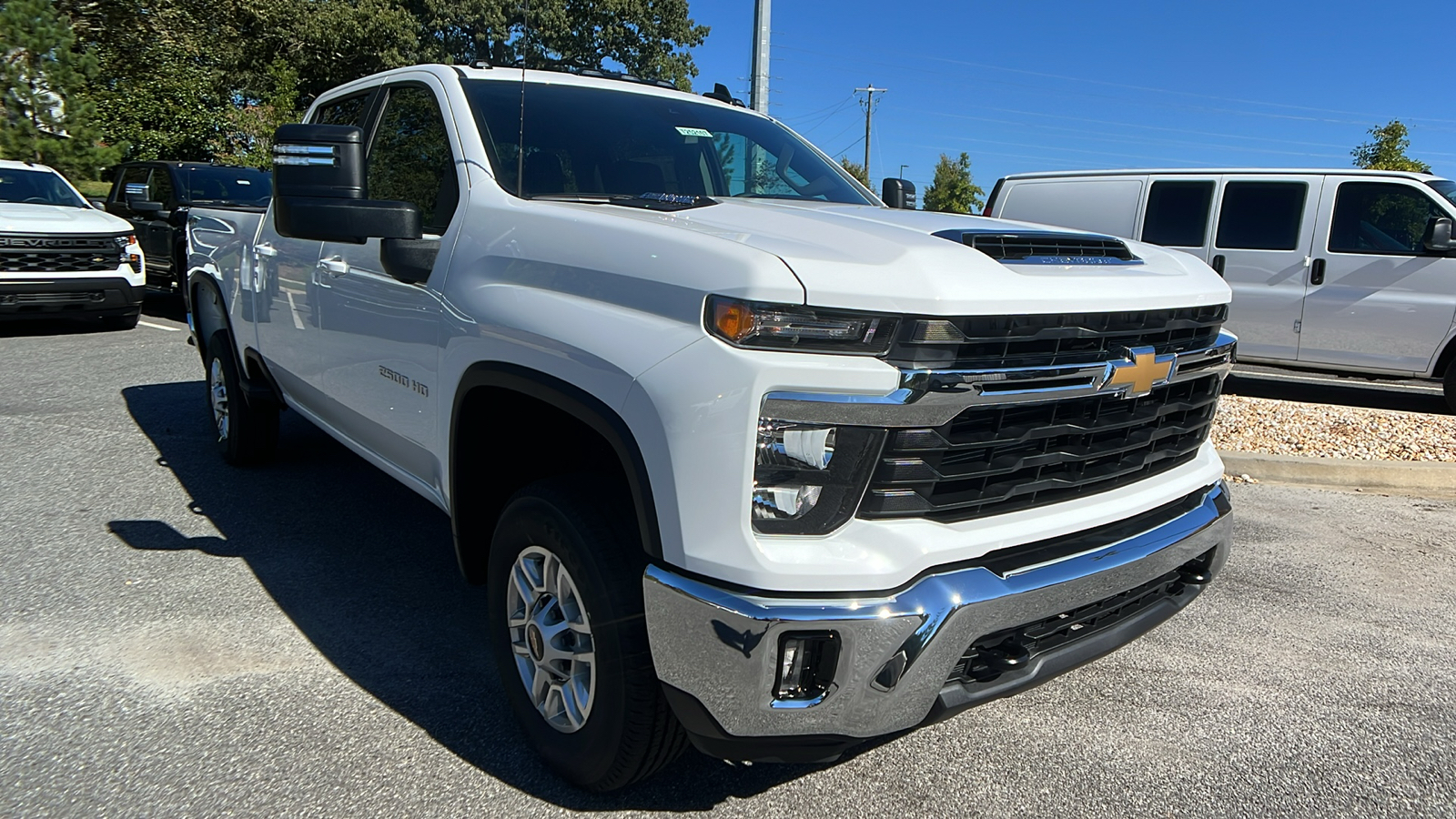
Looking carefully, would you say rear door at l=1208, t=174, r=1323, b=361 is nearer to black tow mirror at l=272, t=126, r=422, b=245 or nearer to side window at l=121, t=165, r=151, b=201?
black tow mirror at l=272, t=126, r=422, b=245

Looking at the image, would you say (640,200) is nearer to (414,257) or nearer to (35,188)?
(414,257)

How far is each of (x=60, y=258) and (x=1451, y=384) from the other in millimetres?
12883

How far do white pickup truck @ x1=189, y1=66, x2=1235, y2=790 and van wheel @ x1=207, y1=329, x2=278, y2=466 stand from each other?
2.50m

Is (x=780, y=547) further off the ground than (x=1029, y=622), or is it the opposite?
(x=780, y=547)

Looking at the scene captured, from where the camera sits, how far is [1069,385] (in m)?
2.23

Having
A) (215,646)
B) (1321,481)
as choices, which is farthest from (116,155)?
(1321,481)

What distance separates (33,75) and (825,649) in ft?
71.2

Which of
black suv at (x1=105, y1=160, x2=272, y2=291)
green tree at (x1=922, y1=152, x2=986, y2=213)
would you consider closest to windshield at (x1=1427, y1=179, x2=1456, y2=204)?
black suv at (x1=105, y1=160, x2=272, y2=291)

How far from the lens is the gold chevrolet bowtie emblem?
2334mm

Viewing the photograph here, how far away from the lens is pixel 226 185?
1180 cm

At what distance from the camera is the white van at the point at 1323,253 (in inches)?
321

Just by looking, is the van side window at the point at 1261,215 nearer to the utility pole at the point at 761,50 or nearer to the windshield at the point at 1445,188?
the windshield at the point at 1445,188

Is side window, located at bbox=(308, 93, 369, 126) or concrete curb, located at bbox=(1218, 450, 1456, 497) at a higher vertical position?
side window, located at bbox=(308, 93, 369, 126)

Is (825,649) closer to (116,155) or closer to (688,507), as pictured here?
(688,507)
